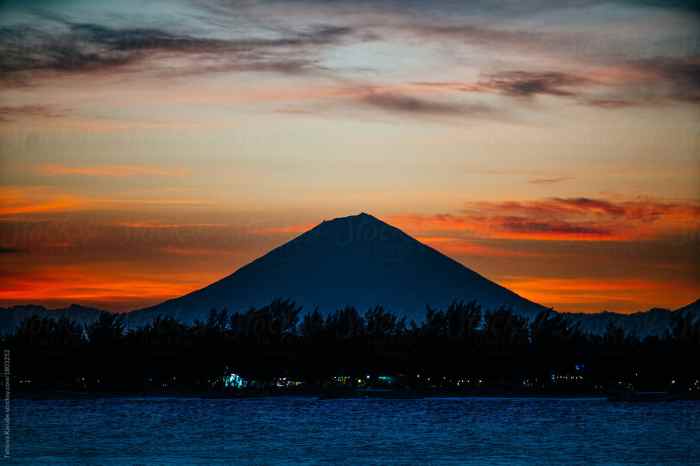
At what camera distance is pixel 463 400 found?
406 ft

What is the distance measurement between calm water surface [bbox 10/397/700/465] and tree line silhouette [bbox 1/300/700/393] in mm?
9687

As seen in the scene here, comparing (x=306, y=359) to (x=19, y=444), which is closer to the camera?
(x=19, y=444)

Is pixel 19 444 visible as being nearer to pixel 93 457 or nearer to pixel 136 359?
pixel 93 457

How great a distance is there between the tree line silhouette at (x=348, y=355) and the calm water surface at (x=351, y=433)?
9.69 meters

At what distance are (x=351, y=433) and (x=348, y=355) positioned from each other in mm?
54572

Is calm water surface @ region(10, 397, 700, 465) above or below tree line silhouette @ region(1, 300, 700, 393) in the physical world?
below

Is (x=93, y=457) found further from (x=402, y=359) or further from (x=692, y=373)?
(x=692, y=373)

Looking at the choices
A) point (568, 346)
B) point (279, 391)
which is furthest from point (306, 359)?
point (568, 346)

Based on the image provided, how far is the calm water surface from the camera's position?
50.8m

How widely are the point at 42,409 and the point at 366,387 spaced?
3811 centimetres

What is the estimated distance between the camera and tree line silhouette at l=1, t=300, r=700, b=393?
12294 centimetres

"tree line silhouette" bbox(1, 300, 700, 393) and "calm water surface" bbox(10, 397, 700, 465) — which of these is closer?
"calm water surface" bbox(10, 397, 700, 465)

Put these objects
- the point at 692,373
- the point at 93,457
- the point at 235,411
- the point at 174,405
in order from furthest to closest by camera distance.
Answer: the point at 692,373 → the point at 174,405 → the point at 235,411 → the point at 93,457

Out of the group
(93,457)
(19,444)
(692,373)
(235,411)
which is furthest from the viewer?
(692,373)
